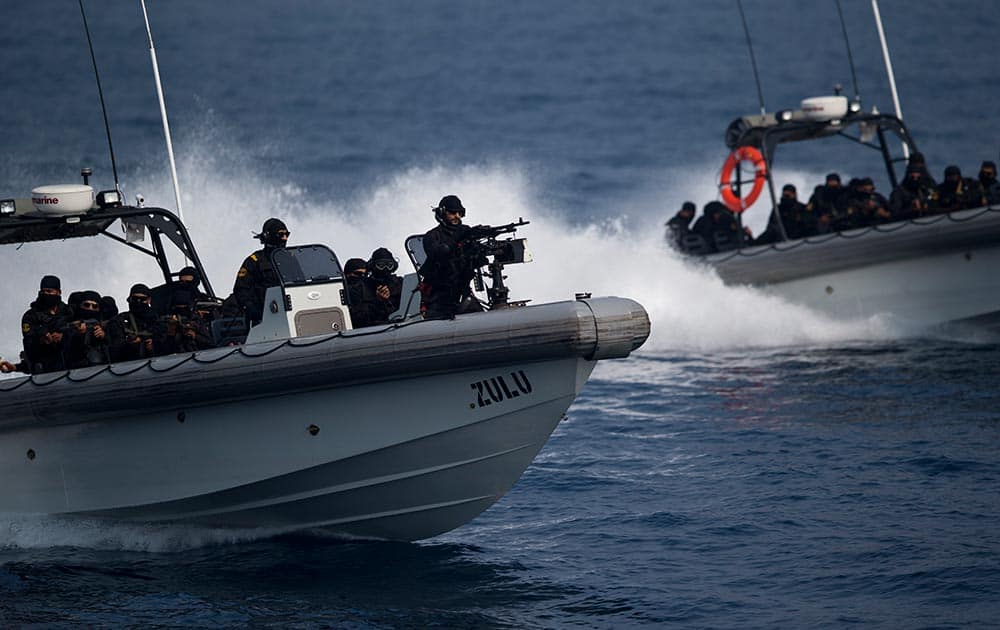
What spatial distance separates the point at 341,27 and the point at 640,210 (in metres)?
27.6

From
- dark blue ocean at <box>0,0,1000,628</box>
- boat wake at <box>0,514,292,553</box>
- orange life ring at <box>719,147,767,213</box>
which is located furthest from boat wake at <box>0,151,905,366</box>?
boat wake at <box>0,514,292,553</box>

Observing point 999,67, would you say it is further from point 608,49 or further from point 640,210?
point 640,210

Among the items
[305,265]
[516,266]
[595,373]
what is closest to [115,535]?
[305,265]

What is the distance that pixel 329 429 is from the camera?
9703mm

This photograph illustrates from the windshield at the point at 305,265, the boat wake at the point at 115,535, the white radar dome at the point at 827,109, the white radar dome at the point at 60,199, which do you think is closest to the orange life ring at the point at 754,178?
the white radar dome at the point at 827,109

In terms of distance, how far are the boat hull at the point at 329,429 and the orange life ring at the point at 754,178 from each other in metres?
9.50

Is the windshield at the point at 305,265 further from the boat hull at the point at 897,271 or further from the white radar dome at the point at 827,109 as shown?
→ the white radar dome at the point at 827,109

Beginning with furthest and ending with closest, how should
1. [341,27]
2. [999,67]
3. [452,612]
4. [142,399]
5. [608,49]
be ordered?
[341,27]
[608,49]
[999,67]
[142,399]
[452,612]

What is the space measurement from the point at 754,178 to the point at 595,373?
417 cm

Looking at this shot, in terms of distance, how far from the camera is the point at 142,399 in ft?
32.2

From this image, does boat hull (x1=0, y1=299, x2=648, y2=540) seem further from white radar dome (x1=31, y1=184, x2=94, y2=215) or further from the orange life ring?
the orange life ring

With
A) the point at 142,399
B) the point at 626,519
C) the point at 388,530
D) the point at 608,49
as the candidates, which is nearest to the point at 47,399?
the point at 142,399

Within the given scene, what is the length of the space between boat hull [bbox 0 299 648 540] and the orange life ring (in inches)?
374

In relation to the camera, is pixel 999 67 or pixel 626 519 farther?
pixel 999 67
